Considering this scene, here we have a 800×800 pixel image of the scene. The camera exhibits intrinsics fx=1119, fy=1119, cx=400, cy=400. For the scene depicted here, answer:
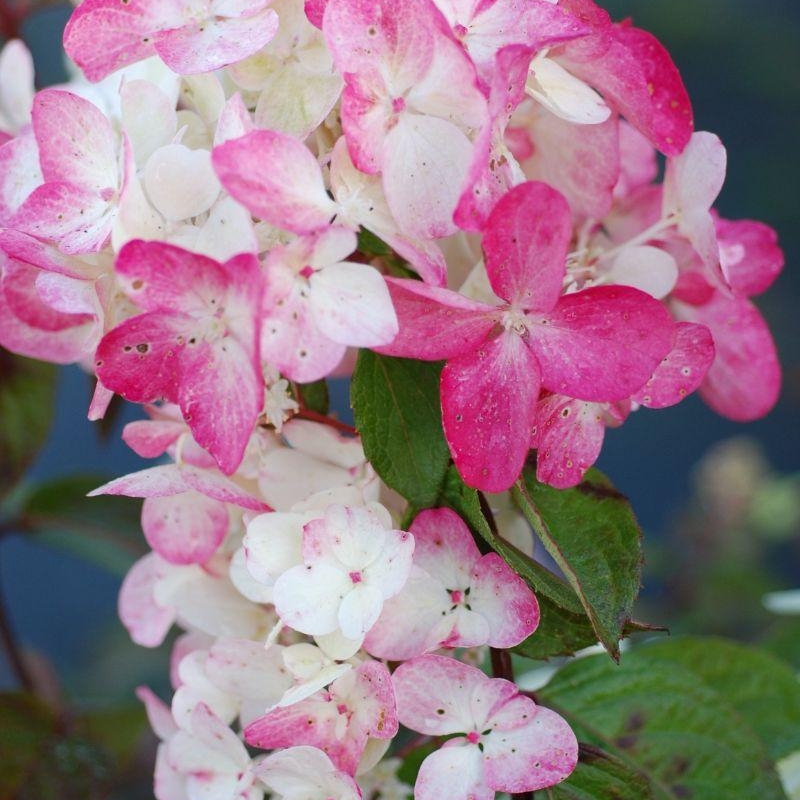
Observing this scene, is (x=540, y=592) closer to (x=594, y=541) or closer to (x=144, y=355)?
(x=594, y=541)

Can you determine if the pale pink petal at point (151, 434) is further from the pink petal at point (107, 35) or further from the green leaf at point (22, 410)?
the green leaf at point (22, 410)

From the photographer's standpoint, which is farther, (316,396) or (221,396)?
(316,396)

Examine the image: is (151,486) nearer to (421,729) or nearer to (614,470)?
(421,729)

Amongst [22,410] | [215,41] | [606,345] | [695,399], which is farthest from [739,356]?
[695,399]

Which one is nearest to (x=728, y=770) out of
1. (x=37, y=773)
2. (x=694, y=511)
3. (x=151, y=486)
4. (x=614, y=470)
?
(x=151, y=486)

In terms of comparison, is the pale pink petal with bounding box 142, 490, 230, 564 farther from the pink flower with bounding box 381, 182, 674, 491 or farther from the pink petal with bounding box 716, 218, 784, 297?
the pink petal with bounding box 716, 218, 784, 297

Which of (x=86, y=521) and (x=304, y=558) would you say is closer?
(x=304, y=558)
